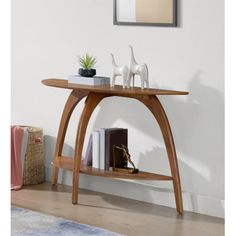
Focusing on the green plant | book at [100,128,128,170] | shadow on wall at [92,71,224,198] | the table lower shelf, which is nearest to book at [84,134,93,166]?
the table lower shelf

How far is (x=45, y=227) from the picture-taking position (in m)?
3.09

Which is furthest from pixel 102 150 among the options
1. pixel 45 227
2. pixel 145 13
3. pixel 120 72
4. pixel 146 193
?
pixel 145 13

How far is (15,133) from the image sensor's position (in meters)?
4.11

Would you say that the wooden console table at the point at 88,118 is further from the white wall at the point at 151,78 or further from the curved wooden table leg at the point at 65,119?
the white wall at the point at 151,78

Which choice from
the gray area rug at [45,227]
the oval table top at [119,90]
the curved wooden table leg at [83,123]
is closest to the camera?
the gray area rug at [45,227]

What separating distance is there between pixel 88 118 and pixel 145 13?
2.48ft

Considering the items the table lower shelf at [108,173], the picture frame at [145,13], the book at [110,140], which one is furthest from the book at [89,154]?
the picture frame at [145,13]

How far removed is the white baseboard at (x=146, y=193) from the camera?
340 cm

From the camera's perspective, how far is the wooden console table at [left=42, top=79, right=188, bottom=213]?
3.35 meters

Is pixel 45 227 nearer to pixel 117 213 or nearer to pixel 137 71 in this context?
pixel 117 213

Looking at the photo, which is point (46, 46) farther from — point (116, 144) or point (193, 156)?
point (193, 156)

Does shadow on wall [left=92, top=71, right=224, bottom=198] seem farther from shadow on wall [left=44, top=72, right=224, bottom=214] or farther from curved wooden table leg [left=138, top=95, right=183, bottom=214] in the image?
curved wooden table leg [left=138, top=95, right=183, bottom=214]

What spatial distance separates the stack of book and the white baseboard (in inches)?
10.9
